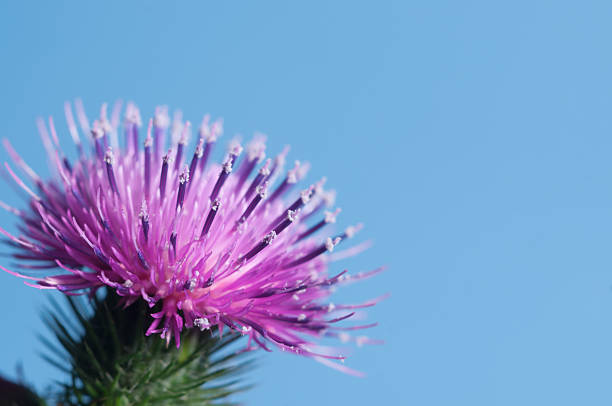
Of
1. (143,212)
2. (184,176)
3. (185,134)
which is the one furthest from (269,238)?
(185,134)

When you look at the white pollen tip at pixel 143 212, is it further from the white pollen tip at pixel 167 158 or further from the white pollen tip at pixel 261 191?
the white pollen tip at pixel 261 191

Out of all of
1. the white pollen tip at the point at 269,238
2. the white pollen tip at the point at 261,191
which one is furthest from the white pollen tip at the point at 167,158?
the white pollen tip at the point at 269,238

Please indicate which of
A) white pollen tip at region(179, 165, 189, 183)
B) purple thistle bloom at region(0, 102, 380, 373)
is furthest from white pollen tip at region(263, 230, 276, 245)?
white pollen tip at region(179, 165, 189, 183)

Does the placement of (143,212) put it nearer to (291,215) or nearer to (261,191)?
(261,191)

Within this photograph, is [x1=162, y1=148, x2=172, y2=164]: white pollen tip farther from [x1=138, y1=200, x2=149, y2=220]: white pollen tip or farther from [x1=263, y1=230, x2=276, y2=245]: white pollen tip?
[x1=263, y1=230, x2=276, y2=245]: white pollen tip

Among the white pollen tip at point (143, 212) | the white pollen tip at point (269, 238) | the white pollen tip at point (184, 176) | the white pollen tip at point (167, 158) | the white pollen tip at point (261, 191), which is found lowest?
the white pollen tip at point (143, 212)

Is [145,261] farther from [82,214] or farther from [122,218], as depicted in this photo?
[82,214]

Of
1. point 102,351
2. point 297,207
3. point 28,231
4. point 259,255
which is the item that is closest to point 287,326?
point 259,255

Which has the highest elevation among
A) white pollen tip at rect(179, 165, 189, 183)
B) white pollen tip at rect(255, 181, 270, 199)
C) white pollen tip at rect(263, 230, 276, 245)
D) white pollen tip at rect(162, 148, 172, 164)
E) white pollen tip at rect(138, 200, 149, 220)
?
white pollen tip at rect(255, 181, 270, 199)
